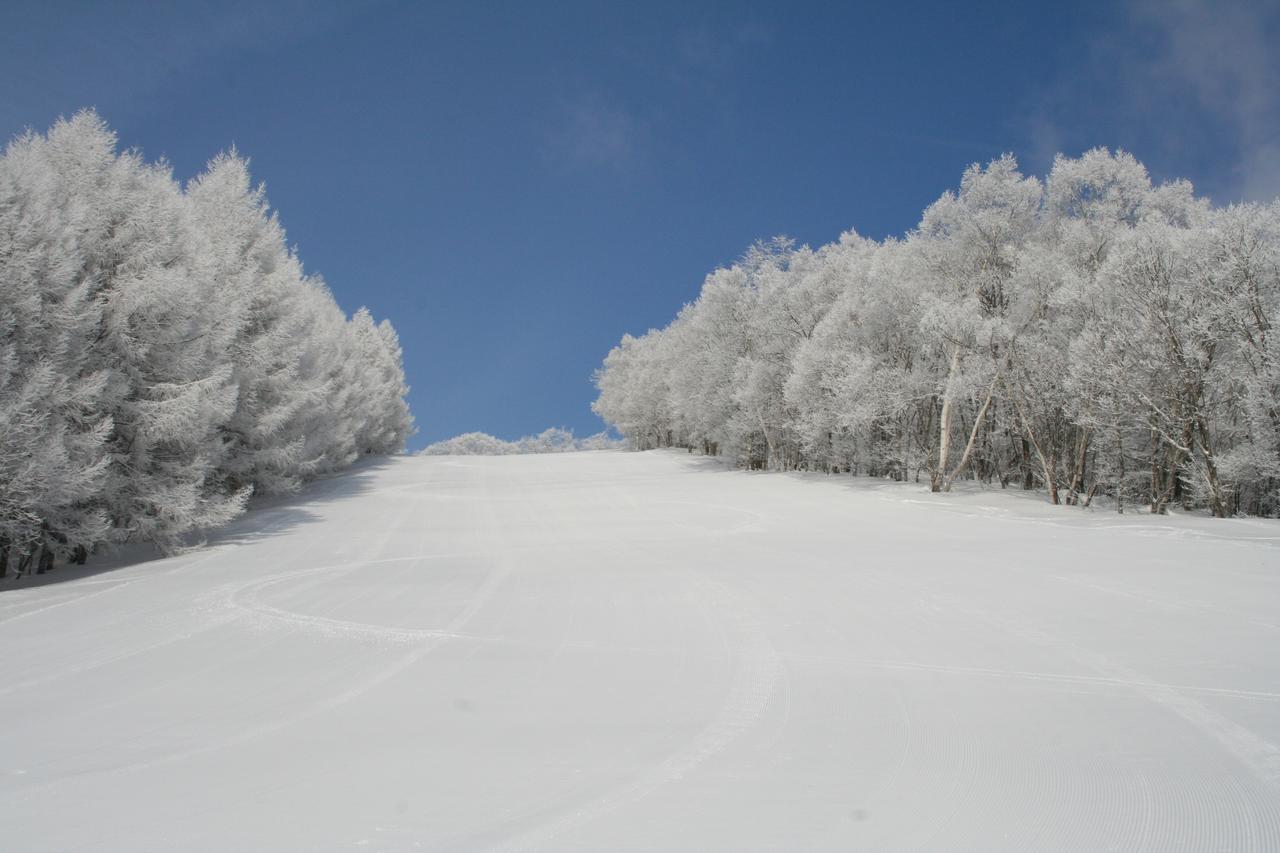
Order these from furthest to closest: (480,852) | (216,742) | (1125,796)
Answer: (216,742), (1125,796), (480,852)

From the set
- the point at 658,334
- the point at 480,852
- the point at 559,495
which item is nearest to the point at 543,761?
the point at 480,852

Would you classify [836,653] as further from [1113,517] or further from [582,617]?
[1113,517]

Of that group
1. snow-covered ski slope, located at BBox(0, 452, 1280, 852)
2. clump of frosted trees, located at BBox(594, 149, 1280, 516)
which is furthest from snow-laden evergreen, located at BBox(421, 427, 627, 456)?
snow-covered ski slope, located at BBox(0, 452, 1280, 852)

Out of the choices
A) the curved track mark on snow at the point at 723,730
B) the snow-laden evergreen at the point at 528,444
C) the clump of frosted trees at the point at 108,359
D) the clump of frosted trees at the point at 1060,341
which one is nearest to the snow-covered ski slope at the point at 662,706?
the curved track mark on snow at the point at 723,730

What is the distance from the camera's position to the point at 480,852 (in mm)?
2699

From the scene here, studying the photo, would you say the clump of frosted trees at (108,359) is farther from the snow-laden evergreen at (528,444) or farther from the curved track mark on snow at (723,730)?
the snow-laden evergreen at (528,444)

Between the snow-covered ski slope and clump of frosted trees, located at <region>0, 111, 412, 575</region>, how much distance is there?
3000 mm

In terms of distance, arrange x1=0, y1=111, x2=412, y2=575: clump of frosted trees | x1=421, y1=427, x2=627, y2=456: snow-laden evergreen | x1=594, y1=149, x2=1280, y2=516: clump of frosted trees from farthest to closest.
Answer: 1. x1=421, y1=427, x2=627, y2=456: snow-laden evergreen
2. x1=594, y1=149, x2=1280, y2=516: clump of frosted trees
3. x1=0, y1=111, x2=412, y2=575: clump of frosted trees

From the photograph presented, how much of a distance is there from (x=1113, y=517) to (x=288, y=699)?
18028 millimetres

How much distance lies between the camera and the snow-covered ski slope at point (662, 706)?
9.66 feet

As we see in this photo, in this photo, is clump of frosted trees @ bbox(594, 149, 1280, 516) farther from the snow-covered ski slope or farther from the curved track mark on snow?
the curved track mark on snow

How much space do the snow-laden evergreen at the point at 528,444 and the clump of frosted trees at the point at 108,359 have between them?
71730mm

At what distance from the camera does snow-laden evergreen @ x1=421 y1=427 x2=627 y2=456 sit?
3583 inches

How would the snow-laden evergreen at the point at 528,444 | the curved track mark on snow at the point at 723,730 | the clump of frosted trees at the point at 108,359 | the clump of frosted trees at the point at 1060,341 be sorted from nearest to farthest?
the curved track mark on snow at the point at 723,730 → the clump of frosted trees at the point at 108,359 → the clump of frosted trees at the point at 1060,341 → the snow-laden evergreen at the point at 528,444
